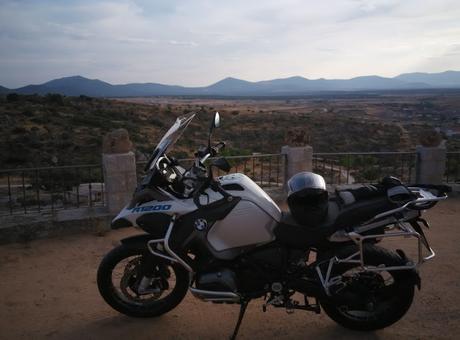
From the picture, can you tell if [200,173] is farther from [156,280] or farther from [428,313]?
[428,313]

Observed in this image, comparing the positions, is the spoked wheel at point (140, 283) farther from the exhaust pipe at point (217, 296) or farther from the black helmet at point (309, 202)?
the black helmet at point (309, 202)

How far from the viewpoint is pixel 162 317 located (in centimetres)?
416

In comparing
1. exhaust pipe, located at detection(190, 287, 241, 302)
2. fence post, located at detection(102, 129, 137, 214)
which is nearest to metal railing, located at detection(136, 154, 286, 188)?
fence post, located at detection(102, 129, 137, 214)

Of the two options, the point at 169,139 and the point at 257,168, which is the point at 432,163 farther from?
the point at 257,168

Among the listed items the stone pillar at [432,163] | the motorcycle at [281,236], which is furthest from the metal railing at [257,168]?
the stone pillar at [432,163]

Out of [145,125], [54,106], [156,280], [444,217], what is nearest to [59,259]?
[156,280]

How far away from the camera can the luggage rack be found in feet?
11.1

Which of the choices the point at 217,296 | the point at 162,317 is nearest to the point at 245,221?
the point at 217,296

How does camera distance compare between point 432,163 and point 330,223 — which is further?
point 432,163

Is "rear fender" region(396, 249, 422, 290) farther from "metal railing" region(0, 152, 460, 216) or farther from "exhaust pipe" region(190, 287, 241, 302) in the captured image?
"metal railing" region(0, 152, 460, 216)

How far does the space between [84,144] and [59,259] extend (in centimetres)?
1690

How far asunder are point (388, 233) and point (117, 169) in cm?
449

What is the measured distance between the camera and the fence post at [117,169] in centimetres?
679

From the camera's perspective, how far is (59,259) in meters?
5.72
